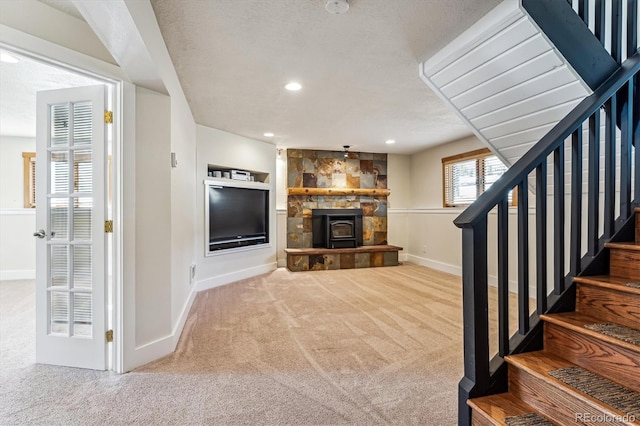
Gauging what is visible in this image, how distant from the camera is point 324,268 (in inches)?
220

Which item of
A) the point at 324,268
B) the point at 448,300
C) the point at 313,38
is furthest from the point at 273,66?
the point at 324,268

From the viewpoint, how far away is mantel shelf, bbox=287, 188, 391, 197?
579 centimetres

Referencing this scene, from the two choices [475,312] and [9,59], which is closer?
[475,312]

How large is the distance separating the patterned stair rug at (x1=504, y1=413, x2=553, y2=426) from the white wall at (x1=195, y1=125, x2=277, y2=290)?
3826 mm

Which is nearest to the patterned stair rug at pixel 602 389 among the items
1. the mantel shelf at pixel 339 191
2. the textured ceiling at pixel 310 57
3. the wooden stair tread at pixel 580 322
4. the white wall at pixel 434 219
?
the wooden stair tread at pixel 580 322

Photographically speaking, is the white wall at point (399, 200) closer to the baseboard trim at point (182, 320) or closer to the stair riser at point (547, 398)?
the baseboard trim at point (182, 320)

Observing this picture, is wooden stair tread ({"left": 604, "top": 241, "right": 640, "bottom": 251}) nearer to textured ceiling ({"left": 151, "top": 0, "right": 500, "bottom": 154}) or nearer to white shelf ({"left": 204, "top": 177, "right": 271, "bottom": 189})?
textured ceiling ({"left": 151, "top": 0, "right": 500, "bottom": 154})

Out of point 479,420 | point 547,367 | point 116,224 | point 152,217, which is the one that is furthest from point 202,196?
point 547,367

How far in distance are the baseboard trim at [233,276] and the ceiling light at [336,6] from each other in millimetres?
3615

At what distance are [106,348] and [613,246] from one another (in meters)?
3.22

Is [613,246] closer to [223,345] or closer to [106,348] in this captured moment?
[223,345]

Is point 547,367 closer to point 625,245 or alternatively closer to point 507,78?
point 625,245

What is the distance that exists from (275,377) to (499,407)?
131 cm

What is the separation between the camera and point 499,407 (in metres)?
1.30
